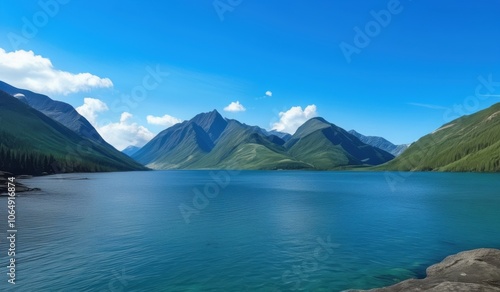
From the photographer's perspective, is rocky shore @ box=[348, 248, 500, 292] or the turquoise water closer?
rocky shore @ box=[348, 248, 500, 292]

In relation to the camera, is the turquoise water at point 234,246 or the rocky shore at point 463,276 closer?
the rocky shore at point 463,276

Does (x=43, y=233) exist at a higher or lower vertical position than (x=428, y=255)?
higher

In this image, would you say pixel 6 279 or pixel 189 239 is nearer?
pixel 6 279

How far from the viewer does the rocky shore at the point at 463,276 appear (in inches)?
963

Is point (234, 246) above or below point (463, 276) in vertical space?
below

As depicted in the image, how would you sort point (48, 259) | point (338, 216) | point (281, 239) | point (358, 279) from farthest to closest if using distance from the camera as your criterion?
point (338, 216)
point (281, 239)
point (48, 259)
point (358, 279)

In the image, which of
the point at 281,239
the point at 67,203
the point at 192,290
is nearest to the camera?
the point at 192,290

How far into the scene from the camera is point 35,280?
113 ft

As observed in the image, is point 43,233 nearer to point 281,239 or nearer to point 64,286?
point 64,286

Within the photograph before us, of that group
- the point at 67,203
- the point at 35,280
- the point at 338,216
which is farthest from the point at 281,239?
the point at 67,203

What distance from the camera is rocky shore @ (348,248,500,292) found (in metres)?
24.5

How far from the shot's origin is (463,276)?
94.7ft

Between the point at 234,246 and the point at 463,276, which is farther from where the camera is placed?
the point at 234,246

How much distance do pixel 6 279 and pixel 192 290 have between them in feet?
69.8
